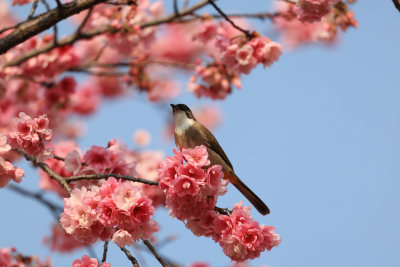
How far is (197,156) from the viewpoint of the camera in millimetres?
2416

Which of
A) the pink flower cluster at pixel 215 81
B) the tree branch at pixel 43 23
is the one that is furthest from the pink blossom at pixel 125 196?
the pink flower cluster at pixel 215 81

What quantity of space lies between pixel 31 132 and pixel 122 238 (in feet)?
2.89

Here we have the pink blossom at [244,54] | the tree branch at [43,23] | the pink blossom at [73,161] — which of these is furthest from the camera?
the pink blossom at [244,54]

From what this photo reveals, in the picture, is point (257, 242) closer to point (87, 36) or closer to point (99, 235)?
point (99, 235)

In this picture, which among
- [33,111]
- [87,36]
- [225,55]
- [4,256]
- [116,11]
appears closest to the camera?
[4,256]

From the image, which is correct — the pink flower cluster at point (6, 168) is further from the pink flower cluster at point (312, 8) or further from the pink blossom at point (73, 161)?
the pink flower cluster at point (312, 8)

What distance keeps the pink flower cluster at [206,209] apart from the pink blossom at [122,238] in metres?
0.25

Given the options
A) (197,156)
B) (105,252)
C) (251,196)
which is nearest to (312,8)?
(251,196)

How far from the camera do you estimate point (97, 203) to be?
2488 millimetres

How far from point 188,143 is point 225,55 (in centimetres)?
119

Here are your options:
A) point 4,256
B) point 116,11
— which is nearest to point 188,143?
point 4,256

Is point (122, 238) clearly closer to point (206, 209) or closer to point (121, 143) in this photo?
point (206, 209)

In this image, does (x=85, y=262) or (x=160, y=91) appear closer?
(x=85, y=262)

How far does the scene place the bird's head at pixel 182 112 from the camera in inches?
140
